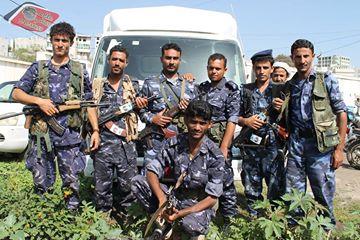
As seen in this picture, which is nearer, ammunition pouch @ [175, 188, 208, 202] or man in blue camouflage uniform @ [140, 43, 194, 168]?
ammunition pouch @ [175, 188, 208, 202]

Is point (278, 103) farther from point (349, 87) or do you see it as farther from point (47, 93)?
point (349, 87)

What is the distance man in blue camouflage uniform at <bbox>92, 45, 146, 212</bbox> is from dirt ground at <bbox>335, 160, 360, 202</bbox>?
146 inches

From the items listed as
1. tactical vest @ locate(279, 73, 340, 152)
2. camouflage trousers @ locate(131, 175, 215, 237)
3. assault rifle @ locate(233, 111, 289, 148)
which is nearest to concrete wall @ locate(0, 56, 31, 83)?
assault rifle @ locate(233, 111, 289, 148)

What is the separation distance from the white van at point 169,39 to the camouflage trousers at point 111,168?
4.70 ft

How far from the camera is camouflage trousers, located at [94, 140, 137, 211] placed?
3.89 meters

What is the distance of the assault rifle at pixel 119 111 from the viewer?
3.84 metres

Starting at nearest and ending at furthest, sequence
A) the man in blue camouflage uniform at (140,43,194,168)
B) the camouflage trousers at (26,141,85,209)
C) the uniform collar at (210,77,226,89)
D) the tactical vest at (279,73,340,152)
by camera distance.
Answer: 1. the tactical vest at (279,73,340,152)
2. the camouflage trousers at (26,141,85,209)
3. the man in blue camouflage uniform at (140,43,194,168)
4. the uniform collar at (210,77,226,89)

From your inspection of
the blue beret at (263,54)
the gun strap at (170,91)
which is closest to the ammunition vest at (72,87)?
the gun strap at (170,91)

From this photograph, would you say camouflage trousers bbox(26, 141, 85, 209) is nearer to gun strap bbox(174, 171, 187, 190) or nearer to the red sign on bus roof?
gun strap bbox(174, 171, 187, 190)

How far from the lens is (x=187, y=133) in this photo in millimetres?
3354

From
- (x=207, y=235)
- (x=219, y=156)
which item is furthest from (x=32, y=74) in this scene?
(x=207, y=235)

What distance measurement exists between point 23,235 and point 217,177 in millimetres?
1435

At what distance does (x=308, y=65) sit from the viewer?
354cm

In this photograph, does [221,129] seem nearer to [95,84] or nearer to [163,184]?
[163,184]
